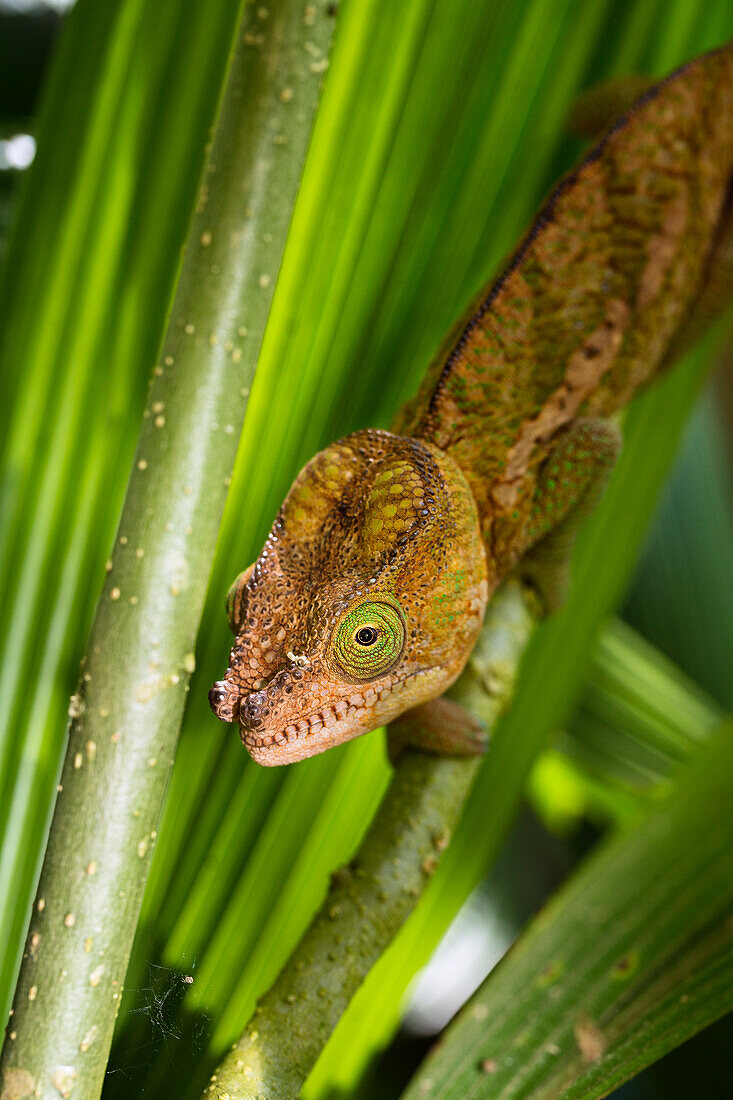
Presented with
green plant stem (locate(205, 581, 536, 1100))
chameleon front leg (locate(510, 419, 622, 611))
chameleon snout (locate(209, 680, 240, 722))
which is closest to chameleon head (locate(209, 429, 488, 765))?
chameleon snout (locate(209, 680, 240, 722))

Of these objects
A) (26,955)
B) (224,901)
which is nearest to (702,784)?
(224,901)

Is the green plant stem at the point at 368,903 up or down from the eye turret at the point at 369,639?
down

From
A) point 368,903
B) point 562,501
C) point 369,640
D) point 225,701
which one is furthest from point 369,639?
point 562,501

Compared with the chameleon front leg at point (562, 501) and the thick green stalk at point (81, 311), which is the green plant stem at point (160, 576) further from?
the chameleon front leg at point (562, 501)

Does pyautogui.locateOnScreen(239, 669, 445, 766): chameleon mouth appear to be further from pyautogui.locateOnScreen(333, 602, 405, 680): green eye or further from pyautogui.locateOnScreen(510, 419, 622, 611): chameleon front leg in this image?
pyautogui.locateOnScreen(510, 419, 622, 611): chameleon front leg

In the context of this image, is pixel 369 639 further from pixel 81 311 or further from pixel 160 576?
pixel 81 311

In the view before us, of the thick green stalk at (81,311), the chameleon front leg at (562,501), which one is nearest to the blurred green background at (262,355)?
the thick green stalk at (81,311)

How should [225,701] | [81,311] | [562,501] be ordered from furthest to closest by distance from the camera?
[562,501] → [81,311] → [225,701]
